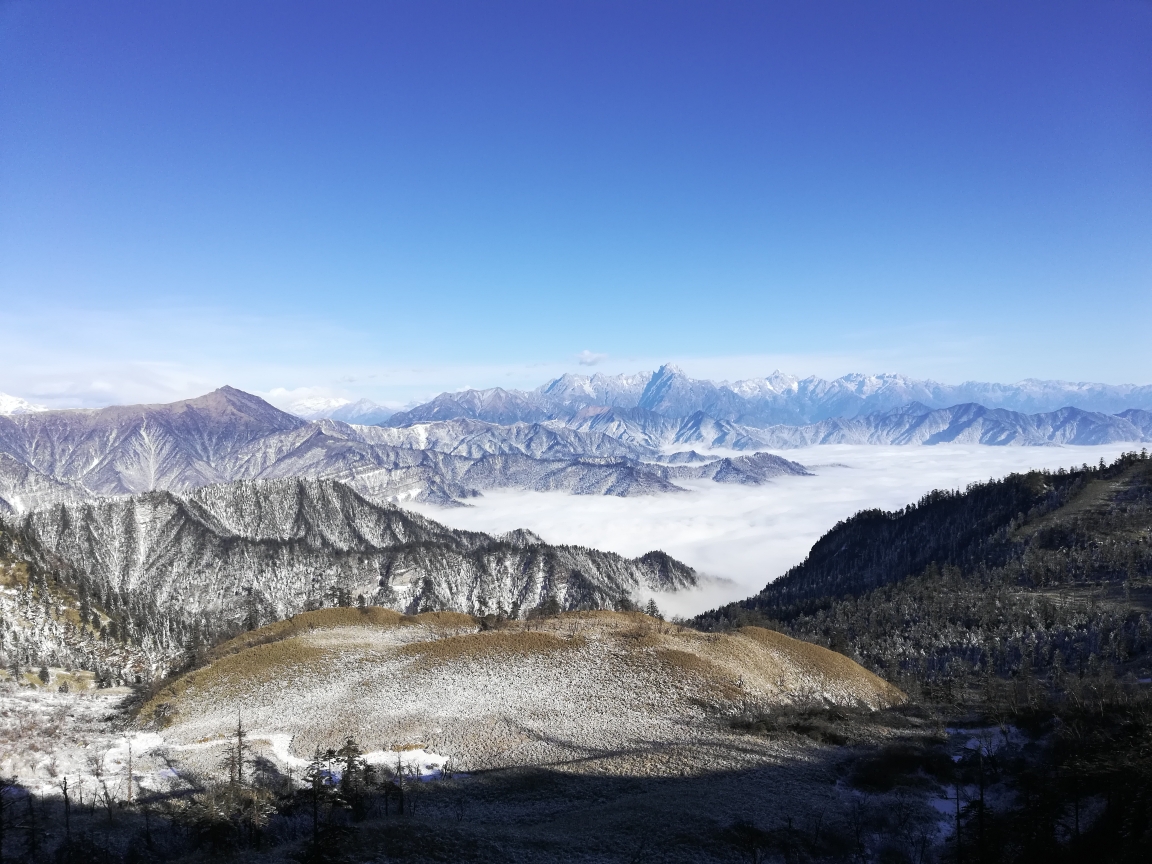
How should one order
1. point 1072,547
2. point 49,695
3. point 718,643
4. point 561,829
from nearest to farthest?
1. point 561,829
2. point 718,643
3. point 49,695
4. point 1072,547

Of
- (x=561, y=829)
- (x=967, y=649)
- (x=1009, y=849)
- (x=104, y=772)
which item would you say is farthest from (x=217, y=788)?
(x=967, y=649)

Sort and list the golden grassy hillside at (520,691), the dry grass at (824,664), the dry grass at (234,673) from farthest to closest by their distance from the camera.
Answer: the dry grass at (824,664), the dry grass at (234,673), the golden grassy hillside at (520,691)

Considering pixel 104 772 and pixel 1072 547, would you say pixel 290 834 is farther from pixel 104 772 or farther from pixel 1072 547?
pixel 1072 547

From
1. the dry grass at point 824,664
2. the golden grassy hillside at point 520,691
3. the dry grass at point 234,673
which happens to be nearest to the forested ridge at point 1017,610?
the dry grass at point 824,664

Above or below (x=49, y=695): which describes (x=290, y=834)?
above

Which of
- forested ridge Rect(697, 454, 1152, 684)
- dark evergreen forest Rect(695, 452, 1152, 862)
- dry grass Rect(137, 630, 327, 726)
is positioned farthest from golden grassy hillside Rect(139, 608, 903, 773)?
forested ridge Rect(697, 454, 1152, 684)

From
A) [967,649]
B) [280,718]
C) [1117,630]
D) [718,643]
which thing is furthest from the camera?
[967,649]

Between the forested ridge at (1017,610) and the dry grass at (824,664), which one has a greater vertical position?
the dry grass at (824,664)

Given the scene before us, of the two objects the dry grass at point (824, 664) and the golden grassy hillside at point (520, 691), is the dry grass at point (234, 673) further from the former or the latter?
the dry grass at point (824, 664)
